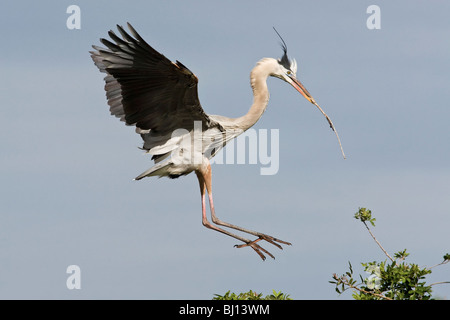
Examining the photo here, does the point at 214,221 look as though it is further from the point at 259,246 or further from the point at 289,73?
the point at 289,73

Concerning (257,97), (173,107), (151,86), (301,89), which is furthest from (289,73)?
(151,86)

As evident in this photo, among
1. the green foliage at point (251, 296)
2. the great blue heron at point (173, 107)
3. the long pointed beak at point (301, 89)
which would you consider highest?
the long pointed beak at point (301, 89)

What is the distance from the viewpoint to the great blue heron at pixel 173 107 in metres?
9.26

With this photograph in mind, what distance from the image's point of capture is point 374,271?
7887 mm

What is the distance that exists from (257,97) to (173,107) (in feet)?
6.16

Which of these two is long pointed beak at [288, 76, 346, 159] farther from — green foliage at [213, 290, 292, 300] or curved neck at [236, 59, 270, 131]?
green foliage at [213, 290, 292, 300]

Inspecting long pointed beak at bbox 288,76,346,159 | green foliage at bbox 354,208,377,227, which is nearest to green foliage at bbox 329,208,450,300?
green foliage at bbox 354,208,377,227

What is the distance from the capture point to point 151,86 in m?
9.55

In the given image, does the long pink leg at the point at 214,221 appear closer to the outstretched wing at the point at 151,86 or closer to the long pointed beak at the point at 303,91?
the outstretched wing at the point at 151,86

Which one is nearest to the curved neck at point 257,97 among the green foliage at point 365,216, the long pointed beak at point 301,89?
the long pointed beak at point 301,89

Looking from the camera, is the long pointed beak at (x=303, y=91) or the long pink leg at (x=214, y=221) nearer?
the long pink leg at (x=214, y=221)
